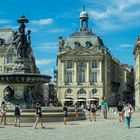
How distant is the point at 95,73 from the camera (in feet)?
325

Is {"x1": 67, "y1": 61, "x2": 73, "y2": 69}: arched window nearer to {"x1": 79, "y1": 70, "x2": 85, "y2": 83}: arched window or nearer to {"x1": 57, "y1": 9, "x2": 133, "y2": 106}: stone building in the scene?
{"x1": 57, "y1": 9, "x2": 133, "y2": 106}: stone building

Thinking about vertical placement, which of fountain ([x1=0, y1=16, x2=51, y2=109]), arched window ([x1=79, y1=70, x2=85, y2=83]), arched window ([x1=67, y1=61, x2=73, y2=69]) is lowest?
fountain ([x1=0, y1=16, x2=51, y2=109])

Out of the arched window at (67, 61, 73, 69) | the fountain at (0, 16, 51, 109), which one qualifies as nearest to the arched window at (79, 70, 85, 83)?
the arched window at (67, 61, 73, 69)

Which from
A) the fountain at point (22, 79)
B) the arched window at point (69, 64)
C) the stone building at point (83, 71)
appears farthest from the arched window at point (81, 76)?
the fountain at point (22, 79)

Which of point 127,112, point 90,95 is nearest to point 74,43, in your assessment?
point 90,95

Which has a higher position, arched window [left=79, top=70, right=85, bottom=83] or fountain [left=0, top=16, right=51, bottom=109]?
arched window [left=79, top=70, right=85, bottom=83]

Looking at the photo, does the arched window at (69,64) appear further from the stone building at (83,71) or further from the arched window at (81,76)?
the arched window at (81,76)

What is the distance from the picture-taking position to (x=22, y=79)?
32812 millimetres

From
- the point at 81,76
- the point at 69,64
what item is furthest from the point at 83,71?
the point at 69,64

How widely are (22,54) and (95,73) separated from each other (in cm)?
6484

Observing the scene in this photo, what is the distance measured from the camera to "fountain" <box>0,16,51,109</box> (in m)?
32.9

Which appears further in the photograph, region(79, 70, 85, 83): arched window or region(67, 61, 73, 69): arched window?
region(67, 61, 73, 69): arched window

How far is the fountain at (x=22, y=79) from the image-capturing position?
32.9 m

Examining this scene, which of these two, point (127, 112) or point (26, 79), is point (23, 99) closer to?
point (26, 79)
